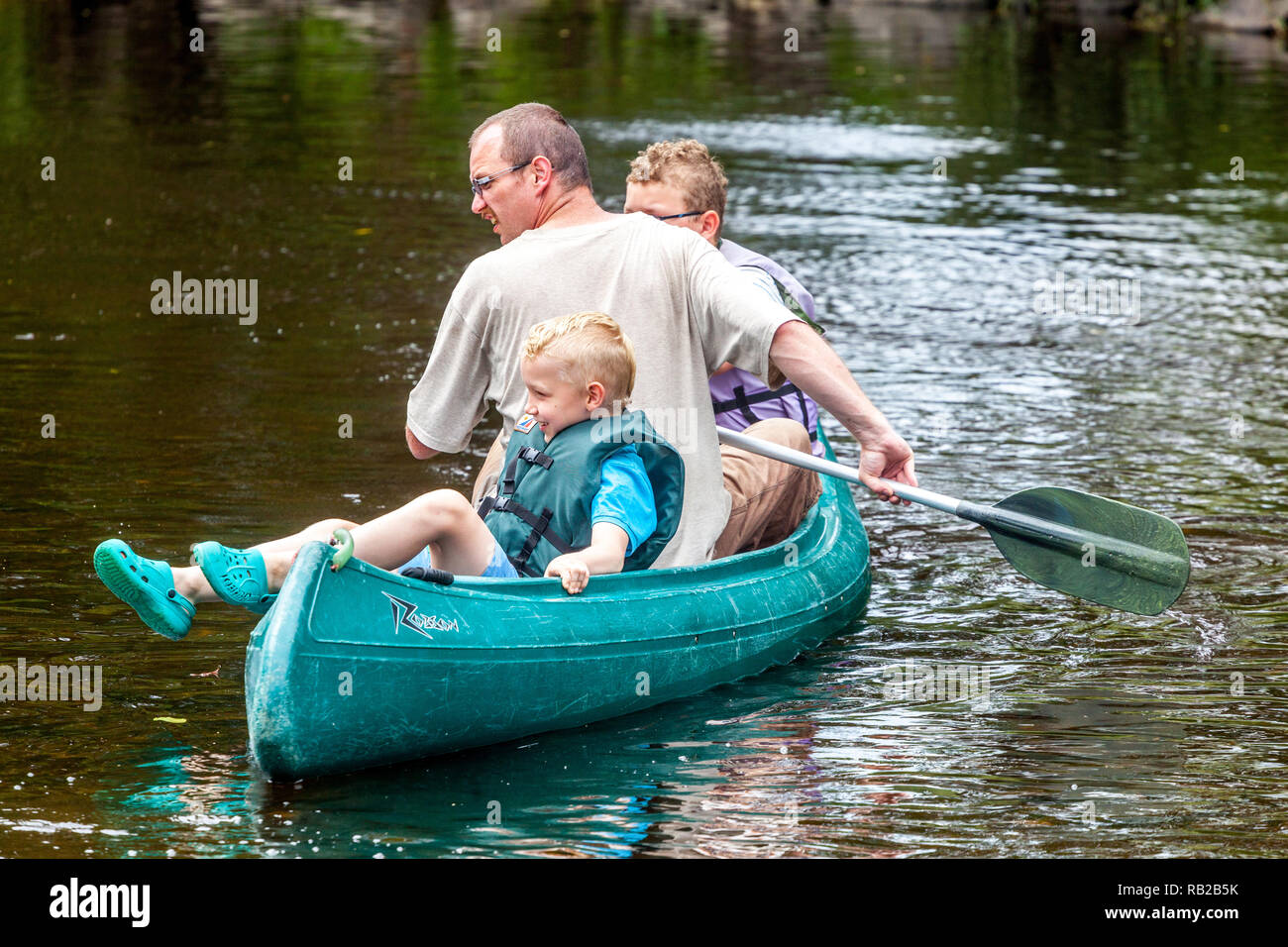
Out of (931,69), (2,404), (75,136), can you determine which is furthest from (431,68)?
(2,404)

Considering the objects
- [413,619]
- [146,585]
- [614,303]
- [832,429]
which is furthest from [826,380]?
[832,429]

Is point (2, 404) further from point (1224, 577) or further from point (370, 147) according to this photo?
point (370, 147)

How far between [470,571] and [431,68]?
1937 cm

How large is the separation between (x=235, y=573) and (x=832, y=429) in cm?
453

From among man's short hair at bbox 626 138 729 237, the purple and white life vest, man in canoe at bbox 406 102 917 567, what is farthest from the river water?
man's short hair at bbox 626 138 729 237

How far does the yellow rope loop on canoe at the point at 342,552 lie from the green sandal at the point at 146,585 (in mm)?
374

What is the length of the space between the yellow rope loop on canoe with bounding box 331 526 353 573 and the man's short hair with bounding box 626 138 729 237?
1735 mm

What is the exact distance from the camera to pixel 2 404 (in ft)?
25.3

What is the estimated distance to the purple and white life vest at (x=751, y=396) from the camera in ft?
17.5

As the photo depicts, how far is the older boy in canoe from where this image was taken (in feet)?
13.2

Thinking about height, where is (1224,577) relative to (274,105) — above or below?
below
